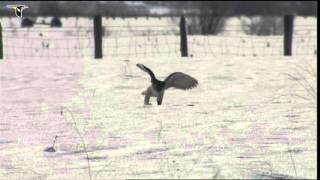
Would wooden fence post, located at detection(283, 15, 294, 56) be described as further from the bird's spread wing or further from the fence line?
the bird's spread wing

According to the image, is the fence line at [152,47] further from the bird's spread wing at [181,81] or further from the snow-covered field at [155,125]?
the bird's spread wing at [181,81]

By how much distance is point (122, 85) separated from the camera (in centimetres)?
926

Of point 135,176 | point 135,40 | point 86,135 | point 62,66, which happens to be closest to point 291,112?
point 86,135

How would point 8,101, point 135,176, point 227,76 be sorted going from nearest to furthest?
1. point 135,176
2. point 8,101
3. point 227,76

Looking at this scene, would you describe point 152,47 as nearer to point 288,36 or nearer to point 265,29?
point 288,36

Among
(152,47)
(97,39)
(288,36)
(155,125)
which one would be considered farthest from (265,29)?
(155,125)

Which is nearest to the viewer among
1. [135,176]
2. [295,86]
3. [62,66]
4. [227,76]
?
[135,176]

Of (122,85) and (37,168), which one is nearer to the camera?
(37,168)

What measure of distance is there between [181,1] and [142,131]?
7559 cm

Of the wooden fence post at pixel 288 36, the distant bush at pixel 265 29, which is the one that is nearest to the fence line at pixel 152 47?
the wooden fence post at pixel 288 36

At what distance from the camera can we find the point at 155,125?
19.2ft

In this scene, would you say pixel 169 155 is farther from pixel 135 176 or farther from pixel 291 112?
pixel 291 112

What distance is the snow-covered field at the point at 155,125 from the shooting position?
414 cm

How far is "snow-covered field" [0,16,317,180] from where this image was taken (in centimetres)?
414
